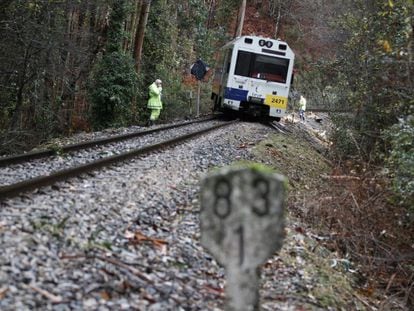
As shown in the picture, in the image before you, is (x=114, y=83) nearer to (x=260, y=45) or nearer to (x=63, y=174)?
(x=260, y=45)

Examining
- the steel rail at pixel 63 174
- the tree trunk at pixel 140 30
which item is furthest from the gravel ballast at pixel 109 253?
the tree trunk at pixel 140 30

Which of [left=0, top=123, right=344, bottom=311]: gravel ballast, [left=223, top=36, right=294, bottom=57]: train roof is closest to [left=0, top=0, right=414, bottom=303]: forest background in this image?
[left=223, top=36, right=294, bottom=57]: train roof

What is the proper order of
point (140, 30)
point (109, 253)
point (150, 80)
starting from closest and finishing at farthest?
point (109, 253)
point (140, 30)
point (150, 80)

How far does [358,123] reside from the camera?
15.7m

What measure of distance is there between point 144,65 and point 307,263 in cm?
2115

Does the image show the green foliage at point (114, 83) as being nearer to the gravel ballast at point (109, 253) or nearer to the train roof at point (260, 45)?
the train roof at point (260, 45)

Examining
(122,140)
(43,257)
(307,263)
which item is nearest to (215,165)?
(122,140)

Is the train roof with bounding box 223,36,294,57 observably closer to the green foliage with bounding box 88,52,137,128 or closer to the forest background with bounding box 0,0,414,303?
the forest background with bounding box 0,0,414,303

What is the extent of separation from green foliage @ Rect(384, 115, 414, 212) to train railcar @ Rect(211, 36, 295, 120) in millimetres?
12227

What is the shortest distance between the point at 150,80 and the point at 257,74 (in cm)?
716

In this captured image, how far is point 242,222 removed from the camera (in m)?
2.35

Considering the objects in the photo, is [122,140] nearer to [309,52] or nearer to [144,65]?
[144,65]

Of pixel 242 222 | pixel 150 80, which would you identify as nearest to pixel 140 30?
pixel 150 80

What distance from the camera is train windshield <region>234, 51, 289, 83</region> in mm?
20812
